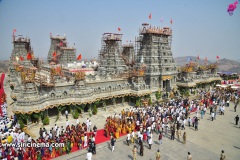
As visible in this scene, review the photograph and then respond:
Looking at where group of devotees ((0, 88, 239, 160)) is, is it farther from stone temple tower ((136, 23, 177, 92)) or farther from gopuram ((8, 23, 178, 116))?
stone temple tower ((136, 23, 177, 92))

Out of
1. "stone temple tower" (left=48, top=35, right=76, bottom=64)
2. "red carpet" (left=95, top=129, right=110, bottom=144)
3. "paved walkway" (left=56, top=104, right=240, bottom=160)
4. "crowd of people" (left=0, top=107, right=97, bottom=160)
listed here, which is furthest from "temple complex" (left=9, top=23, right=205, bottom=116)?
"stone temple tower" (left=48, top=35, right=76, bottom=64)

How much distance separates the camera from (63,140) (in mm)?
17703

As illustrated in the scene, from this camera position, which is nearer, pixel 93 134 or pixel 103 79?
pixel 93 134

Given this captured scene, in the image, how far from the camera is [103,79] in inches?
1442

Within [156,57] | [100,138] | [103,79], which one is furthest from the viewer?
[156,57]

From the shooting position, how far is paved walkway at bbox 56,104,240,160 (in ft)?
57.9

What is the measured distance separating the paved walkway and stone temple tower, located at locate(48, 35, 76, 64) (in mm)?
47518

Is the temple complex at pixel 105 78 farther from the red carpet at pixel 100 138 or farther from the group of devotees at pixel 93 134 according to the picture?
the red carpet at pixel 100 138

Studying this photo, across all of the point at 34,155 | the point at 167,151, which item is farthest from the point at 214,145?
the point at 34,155

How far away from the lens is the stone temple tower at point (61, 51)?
205 ft

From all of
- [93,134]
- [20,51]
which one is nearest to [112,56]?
[20,51]

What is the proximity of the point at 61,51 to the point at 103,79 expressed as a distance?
112 feet

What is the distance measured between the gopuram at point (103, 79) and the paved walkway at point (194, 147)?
10477mm

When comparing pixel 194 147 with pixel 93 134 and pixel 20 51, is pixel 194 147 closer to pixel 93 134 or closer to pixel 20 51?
pixel 93 134
